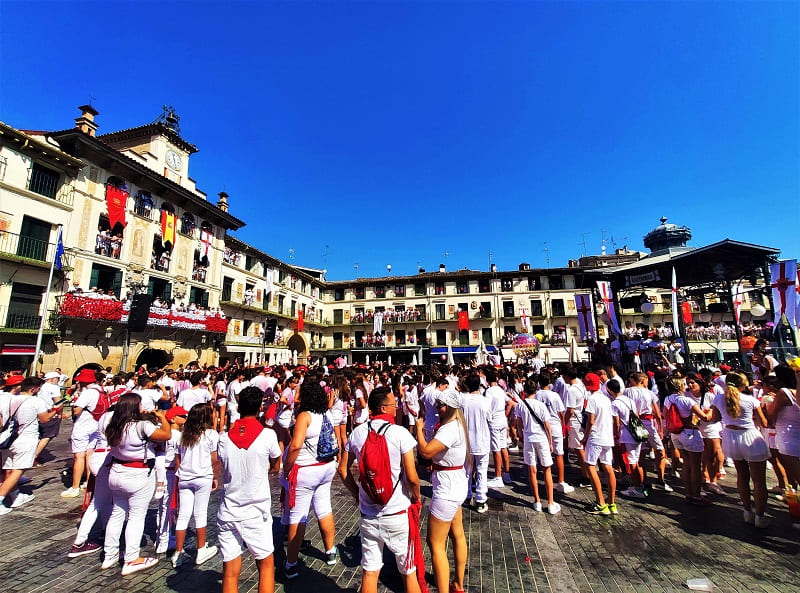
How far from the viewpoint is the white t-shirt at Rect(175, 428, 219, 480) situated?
398 cm

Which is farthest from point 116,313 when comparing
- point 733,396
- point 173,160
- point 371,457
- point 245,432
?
point 733,396

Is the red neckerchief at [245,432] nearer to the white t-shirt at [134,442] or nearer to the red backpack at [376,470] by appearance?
the red backpack at [376,470]

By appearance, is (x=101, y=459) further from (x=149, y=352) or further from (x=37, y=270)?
(x=149, y=352)

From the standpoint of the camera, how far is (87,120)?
19.6 meters

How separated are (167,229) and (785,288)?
30485 mm

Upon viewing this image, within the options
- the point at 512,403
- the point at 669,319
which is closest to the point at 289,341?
the point at 512,403

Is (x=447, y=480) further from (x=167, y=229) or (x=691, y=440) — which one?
(x=167, y=229)

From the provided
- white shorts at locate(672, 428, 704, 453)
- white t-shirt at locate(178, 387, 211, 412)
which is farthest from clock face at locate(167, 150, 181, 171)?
white shorts at locate(672, 428, 704, 453)

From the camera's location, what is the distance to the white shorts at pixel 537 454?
561 centimetres

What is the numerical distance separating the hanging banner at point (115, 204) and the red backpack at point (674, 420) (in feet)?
82.1

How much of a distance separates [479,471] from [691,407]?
3.58 metres

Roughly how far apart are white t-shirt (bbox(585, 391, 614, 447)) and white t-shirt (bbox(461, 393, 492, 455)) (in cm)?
161

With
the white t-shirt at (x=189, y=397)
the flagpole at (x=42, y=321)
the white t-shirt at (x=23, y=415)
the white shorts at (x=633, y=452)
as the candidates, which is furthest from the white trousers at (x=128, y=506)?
the flagpole at (x=42, y=321)

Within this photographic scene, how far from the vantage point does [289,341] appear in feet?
123
